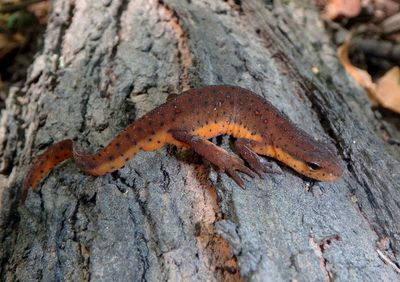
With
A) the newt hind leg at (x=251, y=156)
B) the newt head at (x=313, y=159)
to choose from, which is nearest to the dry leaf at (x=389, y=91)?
the newt head at (x=313, y=159)

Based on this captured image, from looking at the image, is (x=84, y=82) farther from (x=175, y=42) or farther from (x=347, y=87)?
(x=347, y=87)

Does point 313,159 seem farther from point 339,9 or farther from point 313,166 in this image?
point 339,9

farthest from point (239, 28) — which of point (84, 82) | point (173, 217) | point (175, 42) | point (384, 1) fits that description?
point (384, 1)

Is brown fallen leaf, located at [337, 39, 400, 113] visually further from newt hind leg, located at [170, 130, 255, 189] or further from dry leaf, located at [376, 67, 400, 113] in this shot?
newt hind leg, located at [170, 130, 255, 189]

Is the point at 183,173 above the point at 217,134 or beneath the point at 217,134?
above

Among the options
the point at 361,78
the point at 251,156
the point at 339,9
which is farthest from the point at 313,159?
the point at 339,9

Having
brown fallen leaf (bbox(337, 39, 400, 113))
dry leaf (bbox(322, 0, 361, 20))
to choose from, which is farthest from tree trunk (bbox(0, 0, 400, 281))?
dry leaf (bbox(322, 0, 361, 20))
